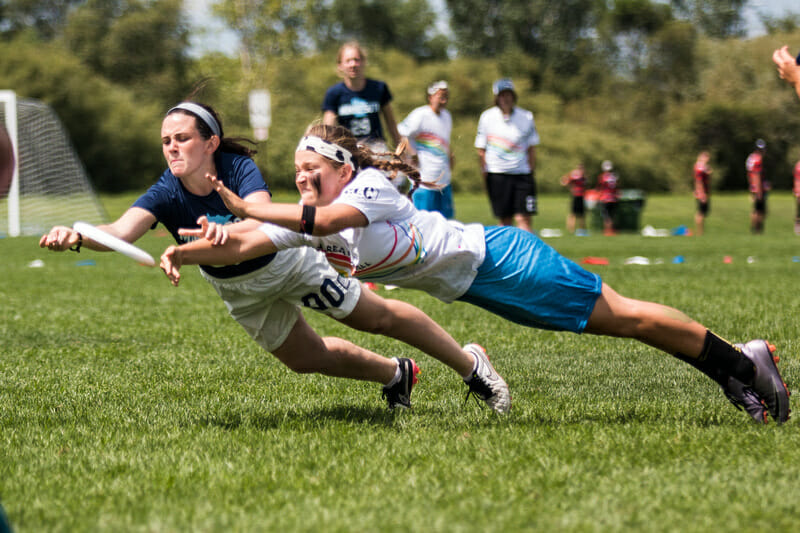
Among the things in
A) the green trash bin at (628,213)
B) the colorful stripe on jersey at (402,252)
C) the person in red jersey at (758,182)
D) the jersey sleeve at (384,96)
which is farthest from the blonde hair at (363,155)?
the green trash bin at (628,213)

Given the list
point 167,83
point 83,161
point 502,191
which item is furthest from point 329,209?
point 167,83

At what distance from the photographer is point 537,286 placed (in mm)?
3922

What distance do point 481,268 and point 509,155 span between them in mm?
8444

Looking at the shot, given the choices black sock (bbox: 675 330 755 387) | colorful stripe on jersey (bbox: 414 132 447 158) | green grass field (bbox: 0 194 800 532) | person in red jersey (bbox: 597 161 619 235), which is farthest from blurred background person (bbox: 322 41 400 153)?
person in red jersey (bbox: 597 161 619 235)

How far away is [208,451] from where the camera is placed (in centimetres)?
374

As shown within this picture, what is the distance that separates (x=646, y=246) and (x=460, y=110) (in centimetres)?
3402

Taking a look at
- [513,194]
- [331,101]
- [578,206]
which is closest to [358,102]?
[331,101]

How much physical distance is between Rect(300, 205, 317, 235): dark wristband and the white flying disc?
0.59 meters

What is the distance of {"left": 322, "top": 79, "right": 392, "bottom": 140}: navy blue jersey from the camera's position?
32.1 feet

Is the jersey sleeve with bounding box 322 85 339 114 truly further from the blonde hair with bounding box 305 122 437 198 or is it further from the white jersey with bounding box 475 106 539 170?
the blonde hair with bounding box 305 122 437 198

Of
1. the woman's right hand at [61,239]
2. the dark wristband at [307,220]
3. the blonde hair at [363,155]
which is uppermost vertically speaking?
the blonde hair at [363,155]

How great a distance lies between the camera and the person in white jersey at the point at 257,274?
400cm

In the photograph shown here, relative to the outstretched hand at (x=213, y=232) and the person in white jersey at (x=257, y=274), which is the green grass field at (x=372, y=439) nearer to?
the person in white jersey at (x=257, y=274)

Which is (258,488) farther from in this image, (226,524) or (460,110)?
(460,110)
